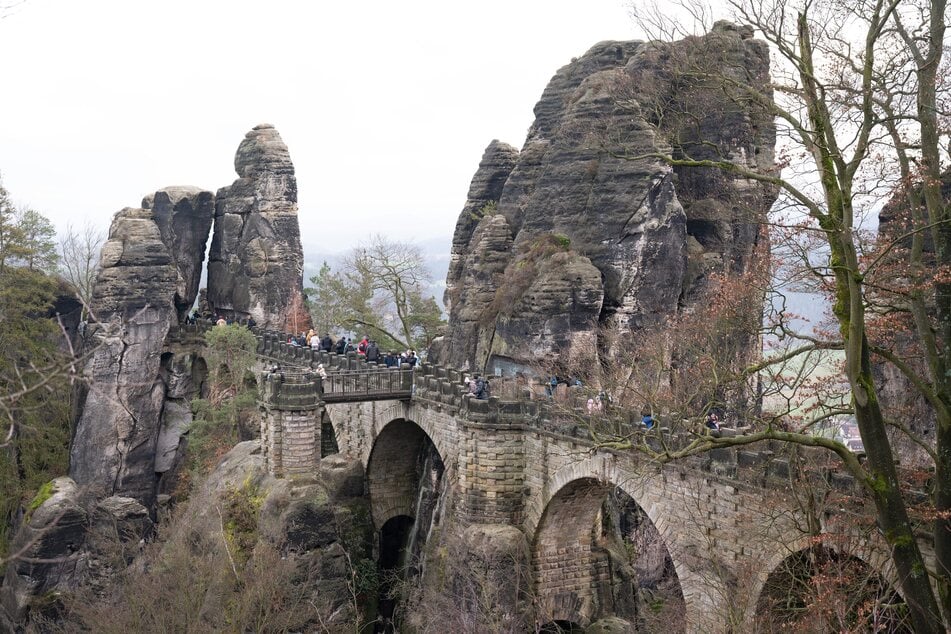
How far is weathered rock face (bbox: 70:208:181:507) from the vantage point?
139 feet

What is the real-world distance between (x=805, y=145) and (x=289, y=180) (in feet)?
137

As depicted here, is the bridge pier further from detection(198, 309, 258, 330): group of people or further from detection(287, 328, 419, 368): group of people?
detection(198, 309, 258, 330): group of people

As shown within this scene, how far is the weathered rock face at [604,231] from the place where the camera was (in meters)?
32.4

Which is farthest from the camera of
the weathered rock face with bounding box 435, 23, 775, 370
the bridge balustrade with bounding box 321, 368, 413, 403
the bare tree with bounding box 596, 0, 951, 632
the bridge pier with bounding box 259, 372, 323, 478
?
the weathered rock face with bounding box 435, 23, 775, 370

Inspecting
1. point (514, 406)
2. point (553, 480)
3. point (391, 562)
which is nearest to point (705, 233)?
point (514, 406)

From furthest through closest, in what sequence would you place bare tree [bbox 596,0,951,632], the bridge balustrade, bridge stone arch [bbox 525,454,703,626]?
the bridge balustrade → bridge stone arch [bbox 525,454,703,626] → bare tree [bbox 596,0,951,632]

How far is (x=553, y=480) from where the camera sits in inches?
935

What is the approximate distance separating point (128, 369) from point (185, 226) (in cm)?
981

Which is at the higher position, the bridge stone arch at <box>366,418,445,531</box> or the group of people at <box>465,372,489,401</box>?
the group of people at <box>465,372,489,401</box>

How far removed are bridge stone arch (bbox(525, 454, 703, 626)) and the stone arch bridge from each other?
0.04 metres

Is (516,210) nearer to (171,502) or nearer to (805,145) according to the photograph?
(171,502)

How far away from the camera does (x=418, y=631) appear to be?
24938mm

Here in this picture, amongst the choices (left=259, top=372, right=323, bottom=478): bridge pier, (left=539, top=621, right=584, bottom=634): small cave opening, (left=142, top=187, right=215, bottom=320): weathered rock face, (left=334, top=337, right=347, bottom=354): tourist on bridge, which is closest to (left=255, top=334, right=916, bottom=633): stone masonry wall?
(left=259, top=372, right=323, bottom=478): bridge pier

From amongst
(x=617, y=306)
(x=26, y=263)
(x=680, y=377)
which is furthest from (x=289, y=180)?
(x=680, y=377)
